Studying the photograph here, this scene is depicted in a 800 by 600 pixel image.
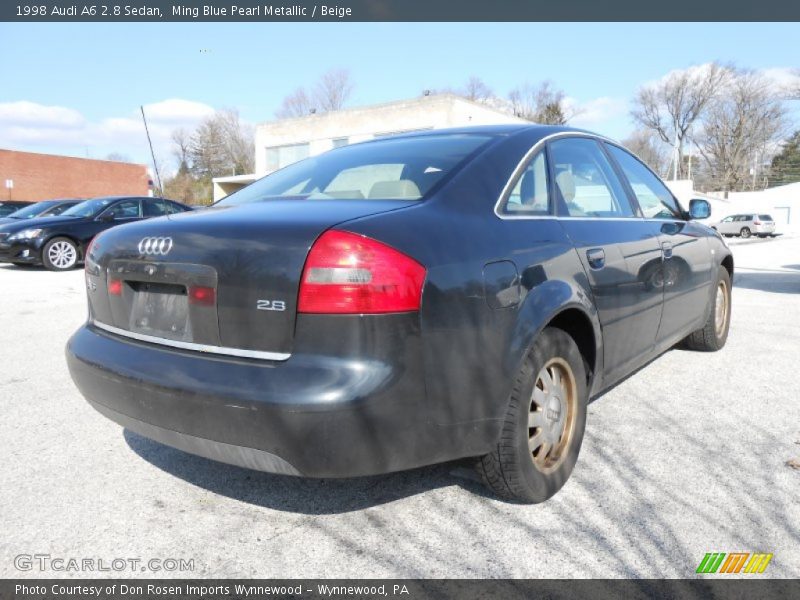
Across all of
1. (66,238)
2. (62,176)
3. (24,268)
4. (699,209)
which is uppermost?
(62,176)

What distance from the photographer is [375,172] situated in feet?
9.06

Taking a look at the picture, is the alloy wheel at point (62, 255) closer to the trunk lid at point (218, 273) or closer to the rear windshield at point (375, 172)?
the rear windshield at point (375, 172)

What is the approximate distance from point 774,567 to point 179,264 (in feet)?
7.62

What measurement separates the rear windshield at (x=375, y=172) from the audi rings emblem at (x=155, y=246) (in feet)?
2.12

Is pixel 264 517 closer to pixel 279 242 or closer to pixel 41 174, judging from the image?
pixel 279 242

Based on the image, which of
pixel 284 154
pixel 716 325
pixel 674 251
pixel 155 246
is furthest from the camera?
pixel 284 154

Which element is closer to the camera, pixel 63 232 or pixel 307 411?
pixel 307 411

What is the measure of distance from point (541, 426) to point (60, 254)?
38.4ft

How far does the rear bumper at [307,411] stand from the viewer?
1824 mm

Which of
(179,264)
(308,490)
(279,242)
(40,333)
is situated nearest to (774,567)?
(308,490)

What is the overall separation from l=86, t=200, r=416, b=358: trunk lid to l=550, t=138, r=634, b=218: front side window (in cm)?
106

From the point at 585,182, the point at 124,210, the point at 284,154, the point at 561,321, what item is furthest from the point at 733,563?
the point at 284,154

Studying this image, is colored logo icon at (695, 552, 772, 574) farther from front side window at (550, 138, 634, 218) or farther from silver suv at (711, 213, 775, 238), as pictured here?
silver suv at (711, 213, 775, 238)

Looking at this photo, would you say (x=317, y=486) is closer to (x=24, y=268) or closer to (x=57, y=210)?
(x=24, y=268)
